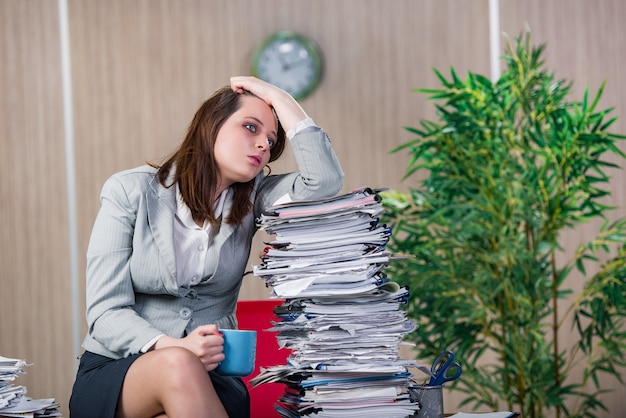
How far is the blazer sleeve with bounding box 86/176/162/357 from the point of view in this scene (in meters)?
1.87

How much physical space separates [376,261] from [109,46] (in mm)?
3365

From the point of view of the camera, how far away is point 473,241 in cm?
401

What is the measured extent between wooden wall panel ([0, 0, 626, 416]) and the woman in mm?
2590

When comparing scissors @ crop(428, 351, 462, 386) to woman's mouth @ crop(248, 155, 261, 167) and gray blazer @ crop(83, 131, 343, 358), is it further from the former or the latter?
woman's mouth @ crop(248, 155, 261, 167)

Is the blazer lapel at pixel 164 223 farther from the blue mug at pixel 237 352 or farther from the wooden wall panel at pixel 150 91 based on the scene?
the wooden wall panel at pixel 150 91

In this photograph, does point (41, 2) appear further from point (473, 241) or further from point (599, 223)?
point (599, 223)

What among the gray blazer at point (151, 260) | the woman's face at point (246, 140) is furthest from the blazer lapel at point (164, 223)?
the woman's face at point (246, 140)

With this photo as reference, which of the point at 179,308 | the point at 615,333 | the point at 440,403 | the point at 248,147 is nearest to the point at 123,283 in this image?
the point at 179,308

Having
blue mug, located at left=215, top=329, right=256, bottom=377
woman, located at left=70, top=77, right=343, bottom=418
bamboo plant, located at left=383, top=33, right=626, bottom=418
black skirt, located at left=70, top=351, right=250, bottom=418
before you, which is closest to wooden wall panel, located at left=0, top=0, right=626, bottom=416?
bamboo plant, located at left=383, top=33, right=626, bottom=418

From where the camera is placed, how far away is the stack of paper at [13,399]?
186 cm

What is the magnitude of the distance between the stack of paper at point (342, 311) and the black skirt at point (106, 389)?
0.47ft

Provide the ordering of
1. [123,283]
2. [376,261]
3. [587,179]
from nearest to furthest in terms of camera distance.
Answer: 1. [376,261]
2. [123,283]
3. [587,179]

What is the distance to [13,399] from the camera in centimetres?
191

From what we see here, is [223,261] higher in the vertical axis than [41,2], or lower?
lower
